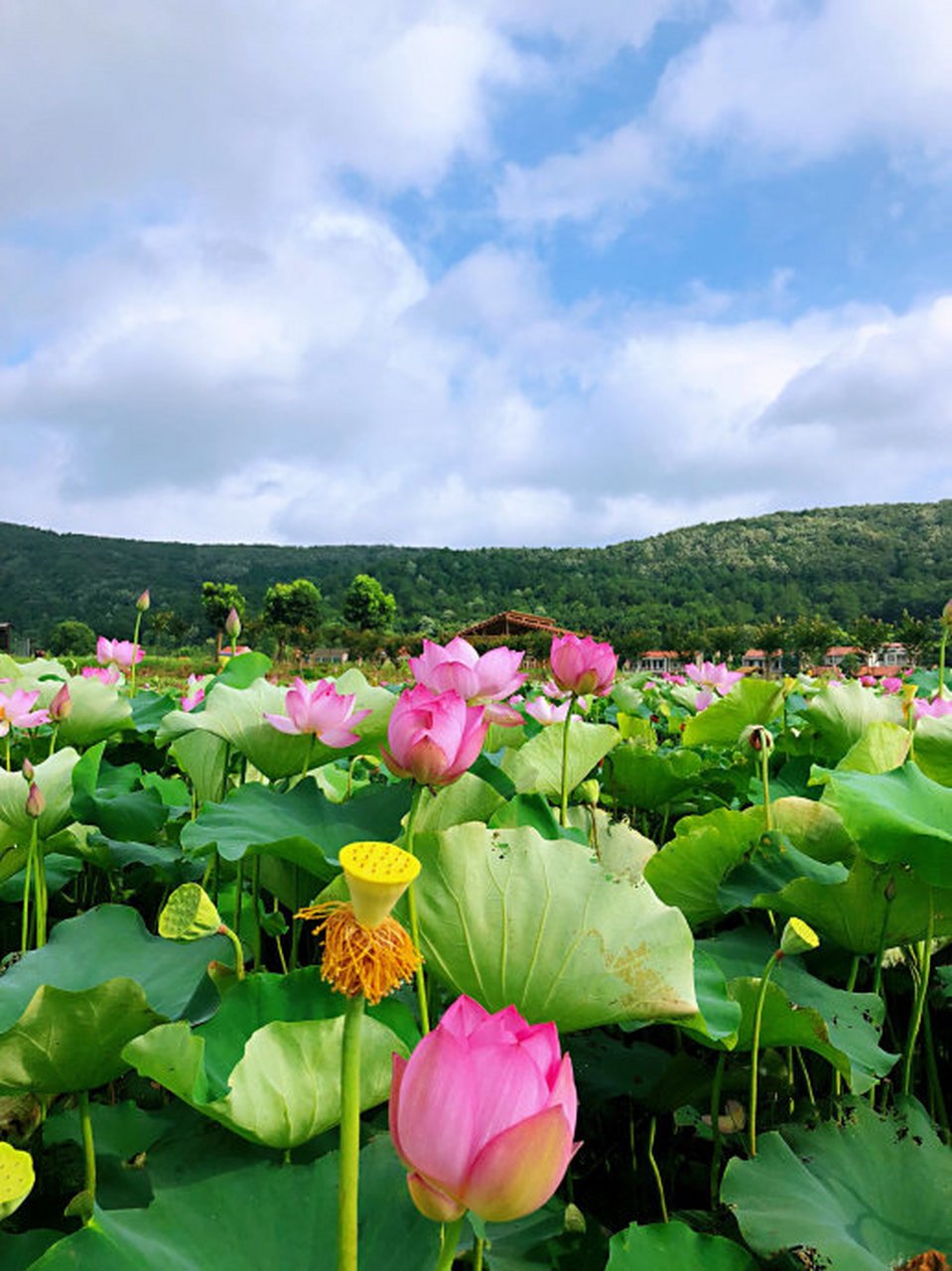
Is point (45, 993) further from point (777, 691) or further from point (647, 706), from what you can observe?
point (647, 706)

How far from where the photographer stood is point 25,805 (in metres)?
0.84

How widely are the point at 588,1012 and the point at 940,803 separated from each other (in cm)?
42

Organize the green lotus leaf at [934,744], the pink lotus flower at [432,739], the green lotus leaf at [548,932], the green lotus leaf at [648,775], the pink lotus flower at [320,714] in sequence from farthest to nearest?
the green lotus leaf at [648,775]
the green lotus leaf at [934,744]
the pink lotus flower at [320,714]
the pink lotus flower at [432,739]
the green lotus leaf at [548,932]

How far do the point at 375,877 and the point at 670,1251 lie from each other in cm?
37

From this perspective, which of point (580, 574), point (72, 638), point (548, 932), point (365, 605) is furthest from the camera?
point (580, 574)

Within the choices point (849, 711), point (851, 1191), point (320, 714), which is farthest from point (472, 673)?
point (849, 711)

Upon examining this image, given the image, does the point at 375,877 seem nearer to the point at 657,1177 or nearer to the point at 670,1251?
the point at 670,1251

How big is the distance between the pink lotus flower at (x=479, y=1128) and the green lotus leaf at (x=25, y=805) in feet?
2.19

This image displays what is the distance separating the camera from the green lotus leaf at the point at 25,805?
0.86 metres

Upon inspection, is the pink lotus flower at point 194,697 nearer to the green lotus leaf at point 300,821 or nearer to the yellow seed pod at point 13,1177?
the green lotus leaf at point 300,821

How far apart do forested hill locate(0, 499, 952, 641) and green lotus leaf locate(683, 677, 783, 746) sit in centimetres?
4530

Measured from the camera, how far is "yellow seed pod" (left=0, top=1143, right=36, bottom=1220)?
1.18 feet

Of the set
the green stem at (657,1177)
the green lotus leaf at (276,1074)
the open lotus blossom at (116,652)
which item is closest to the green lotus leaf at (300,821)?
the green lotus leaf at (276,1074)

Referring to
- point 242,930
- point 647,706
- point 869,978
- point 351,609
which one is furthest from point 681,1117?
point 351,609
